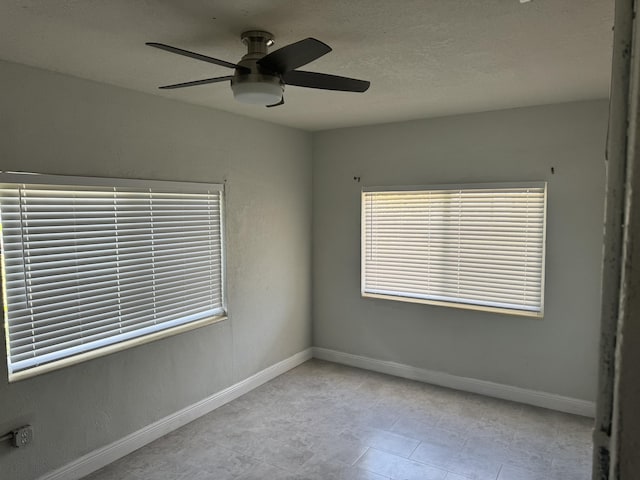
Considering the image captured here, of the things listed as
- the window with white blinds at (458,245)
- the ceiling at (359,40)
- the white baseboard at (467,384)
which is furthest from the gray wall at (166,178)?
the window with white blinds at (458,245)

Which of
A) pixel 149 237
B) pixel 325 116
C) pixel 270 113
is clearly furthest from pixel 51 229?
pixel 325 116

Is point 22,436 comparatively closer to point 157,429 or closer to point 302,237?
point 157,429

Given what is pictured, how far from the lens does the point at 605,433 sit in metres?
0.45

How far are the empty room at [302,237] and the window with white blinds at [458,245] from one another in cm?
2

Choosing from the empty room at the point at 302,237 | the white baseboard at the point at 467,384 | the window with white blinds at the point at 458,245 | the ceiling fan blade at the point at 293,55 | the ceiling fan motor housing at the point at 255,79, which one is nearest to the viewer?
the ceiling fan blade at the point at 293,55

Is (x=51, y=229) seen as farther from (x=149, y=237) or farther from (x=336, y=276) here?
(x=336, y=276)

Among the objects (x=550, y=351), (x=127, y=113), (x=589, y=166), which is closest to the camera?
(x=127, y=113)

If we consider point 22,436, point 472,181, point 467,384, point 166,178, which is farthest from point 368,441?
point 166,178

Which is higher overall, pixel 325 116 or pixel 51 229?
pixel 325 116

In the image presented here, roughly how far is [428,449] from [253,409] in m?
1.51

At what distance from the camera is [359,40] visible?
2.16m

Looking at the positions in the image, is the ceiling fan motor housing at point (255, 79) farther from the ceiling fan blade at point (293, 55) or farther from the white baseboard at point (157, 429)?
the white baseboard at point (157, 429)

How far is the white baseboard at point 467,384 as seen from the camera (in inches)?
142

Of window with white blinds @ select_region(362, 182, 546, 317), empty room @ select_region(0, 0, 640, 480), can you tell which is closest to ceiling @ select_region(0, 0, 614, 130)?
empty room @ select_region(0, 0, 640, 480)
